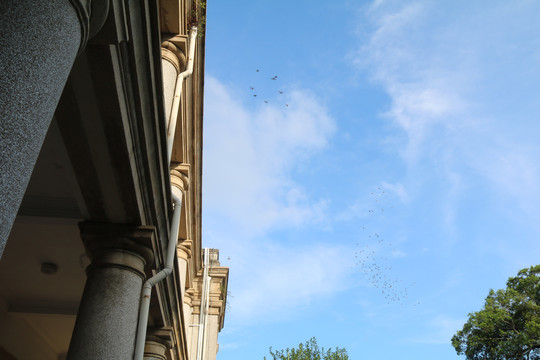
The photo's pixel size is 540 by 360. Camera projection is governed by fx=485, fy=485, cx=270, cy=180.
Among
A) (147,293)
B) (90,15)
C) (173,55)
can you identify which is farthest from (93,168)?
(173,55)

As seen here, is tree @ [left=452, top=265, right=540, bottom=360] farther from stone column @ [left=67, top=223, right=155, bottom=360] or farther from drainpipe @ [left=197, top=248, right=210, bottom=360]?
stone column @ [left=67, top=223, right=155, bottom=360]

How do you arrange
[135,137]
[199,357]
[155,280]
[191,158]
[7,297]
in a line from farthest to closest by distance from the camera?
[199,357]
[191,158]
[7,297]
[155,280]
[135,137]

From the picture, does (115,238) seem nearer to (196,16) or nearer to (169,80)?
(169,80)

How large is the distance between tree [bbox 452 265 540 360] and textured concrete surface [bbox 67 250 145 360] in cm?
2726

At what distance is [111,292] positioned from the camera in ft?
16.9

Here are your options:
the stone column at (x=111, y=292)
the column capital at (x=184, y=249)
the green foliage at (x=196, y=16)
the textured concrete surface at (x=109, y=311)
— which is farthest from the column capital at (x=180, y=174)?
the textured concrete surface at (x=109, y=311)

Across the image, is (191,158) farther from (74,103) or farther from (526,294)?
(526,294)

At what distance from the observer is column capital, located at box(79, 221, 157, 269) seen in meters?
5.41

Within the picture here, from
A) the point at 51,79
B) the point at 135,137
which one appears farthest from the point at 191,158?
the point at 51,79

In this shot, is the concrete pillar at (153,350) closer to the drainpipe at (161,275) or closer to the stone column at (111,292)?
the drainpipe at (161,275)

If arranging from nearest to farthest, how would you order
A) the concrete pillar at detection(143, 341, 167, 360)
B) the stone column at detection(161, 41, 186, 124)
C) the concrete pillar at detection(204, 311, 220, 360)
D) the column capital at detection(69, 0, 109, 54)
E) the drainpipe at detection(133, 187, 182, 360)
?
the column capital at detection(69, 0, 109, 54) → the drainpipe at detection(133, 187, 182, 360) → the concrete pillar at detection(143, 341, 167, 360) → the stone column at detection(161, 41, 186, 124) → the concrete pillar at detection(204, 311, 220, 360)

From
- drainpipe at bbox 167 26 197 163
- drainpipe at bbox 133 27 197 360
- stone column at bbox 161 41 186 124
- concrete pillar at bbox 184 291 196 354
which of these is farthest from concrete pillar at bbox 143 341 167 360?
concrete pillar at bbox 184 291 196 354

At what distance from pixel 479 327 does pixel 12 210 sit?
1272 inches

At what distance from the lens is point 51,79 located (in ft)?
8.29
